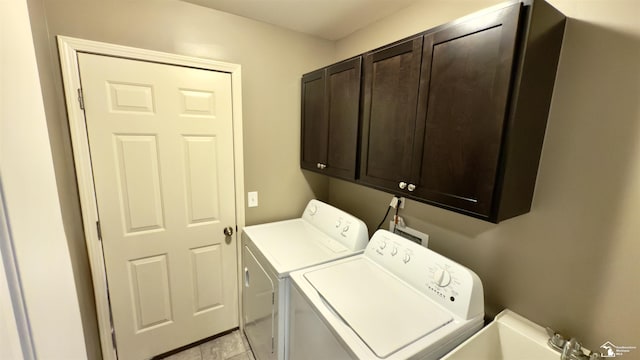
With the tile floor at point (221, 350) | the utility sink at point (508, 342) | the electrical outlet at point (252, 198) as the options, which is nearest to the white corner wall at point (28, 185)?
the utility sink at point (508, 342)

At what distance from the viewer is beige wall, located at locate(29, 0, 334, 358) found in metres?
1.32

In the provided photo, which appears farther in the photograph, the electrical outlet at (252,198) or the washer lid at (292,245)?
the electrical outlet at (252,198)

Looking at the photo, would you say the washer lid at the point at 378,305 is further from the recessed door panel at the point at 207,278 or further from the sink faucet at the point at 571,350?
the recessed door panel at the point at 207,278

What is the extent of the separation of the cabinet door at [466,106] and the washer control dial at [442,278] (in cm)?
33

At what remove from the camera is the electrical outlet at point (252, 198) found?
6.65 feet

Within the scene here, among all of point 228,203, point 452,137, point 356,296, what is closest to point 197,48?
point 228,203

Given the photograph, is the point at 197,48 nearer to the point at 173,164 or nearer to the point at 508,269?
the point at 173,164

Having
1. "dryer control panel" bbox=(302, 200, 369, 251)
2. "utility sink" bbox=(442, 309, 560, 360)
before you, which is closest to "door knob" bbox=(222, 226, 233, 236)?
"dryer control panel" bbox=(302, 200, 369, 251)

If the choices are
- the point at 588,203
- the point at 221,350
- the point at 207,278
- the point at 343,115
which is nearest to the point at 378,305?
the point at 588,203

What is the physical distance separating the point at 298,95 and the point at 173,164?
108cm

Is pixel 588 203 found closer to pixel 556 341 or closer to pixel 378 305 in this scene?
pixel 556 341

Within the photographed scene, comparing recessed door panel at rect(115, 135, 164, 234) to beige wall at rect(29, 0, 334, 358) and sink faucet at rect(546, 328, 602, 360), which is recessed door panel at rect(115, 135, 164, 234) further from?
sink faucet at rect(546, 328, 602, 360)

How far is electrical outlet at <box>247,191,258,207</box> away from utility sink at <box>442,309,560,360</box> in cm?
158

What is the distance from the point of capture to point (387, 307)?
112 centimetres
